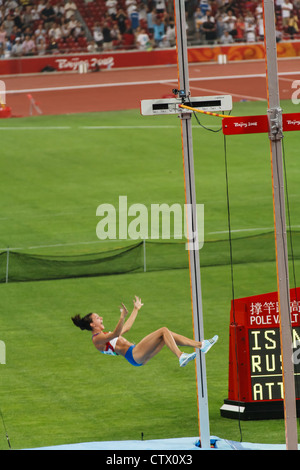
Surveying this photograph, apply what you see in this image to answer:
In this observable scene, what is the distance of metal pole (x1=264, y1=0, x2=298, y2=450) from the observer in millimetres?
10719

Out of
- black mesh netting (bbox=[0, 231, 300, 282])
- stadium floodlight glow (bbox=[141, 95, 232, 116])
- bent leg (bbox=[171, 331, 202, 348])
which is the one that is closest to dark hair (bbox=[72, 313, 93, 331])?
bent leg (bbox=[171, 331, 202, 348])

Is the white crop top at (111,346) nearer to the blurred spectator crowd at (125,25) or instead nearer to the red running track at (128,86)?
the red running track at (128,86)

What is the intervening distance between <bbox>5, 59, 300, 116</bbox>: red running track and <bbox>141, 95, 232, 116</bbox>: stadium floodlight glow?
84.7ft

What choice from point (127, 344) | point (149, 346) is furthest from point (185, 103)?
point (127, 344)

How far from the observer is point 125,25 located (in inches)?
1816

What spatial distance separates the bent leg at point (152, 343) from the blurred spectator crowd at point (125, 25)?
32623 mm

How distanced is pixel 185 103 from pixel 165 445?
4.27 m

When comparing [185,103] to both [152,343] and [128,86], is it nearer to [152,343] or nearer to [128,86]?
[152,343]

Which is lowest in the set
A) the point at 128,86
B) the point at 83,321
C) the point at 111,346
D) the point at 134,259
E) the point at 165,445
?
the point at 165,445

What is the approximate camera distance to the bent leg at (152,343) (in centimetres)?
1185

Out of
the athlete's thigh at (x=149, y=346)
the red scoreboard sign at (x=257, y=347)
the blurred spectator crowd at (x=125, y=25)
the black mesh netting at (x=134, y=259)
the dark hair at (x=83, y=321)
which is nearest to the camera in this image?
the athlete's thigh at (x=149, y=346)

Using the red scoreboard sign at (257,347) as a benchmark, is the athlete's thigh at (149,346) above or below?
above

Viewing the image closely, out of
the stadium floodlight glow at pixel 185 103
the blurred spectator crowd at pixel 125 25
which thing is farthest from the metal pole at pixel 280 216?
the blurred spectator crowd at pixel 125 25

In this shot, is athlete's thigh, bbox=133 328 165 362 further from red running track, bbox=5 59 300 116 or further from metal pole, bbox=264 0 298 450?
red running track, bbox=5 59 300 116
